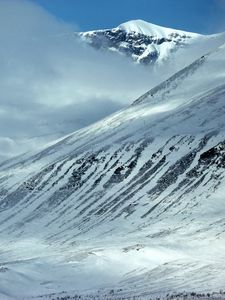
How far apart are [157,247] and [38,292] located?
39704 millimetres

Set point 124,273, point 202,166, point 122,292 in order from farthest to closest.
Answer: point 202,166 → point 124,273 → point 122,292

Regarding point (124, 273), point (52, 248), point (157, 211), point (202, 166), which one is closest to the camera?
point (124, 273)

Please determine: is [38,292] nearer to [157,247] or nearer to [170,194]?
[157,247]

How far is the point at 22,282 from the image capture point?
347ft

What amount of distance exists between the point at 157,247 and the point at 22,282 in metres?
36.4

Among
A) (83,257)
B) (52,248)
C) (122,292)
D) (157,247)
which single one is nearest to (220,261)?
(157,247)

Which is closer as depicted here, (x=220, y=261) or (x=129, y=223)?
(x=220, y=261)

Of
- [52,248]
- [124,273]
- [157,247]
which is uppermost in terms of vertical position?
[52,248]

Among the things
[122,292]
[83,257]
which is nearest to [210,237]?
[83,257]

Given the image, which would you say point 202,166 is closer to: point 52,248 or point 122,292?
point 52,248

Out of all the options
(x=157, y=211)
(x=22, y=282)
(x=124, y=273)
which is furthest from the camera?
Answer: (x=157, y=211)

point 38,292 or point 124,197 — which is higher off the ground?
point 124,197

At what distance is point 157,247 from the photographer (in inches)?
5305

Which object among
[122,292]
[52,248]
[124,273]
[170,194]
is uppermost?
[170,194]
